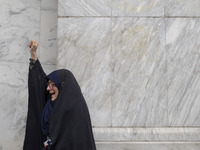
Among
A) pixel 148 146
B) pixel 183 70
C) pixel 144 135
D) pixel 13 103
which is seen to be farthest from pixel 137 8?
pixel 13 103

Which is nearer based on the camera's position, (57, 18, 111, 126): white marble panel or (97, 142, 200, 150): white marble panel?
(97, 142, 200, 150): white marble panel

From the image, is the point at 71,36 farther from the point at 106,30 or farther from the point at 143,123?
the point at 143,123

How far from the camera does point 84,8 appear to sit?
14.6ft

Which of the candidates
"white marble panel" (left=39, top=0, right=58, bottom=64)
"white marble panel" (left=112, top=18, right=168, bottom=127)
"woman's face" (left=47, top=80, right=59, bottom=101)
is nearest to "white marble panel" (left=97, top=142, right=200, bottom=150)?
"white marble panel" (left=112, top=18, right=168, bottom=127)

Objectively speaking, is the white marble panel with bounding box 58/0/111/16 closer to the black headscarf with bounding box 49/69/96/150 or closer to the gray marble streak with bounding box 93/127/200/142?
the black headscarf with bounding box 49/69/96/150

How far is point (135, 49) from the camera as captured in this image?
4422mm

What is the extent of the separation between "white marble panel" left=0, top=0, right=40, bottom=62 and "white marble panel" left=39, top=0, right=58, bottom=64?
83mm

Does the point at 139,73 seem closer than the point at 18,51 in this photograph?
Yes

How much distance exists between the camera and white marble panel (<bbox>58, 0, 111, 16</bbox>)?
4.43 meters

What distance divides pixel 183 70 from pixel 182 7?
2.67 ft

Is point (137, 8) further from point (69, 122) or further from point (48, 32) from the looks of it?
point (69, 122)

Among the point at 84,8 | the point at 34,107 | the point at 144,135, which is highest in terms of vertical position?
the point at 84,8

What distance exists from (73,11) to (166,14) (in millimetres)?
1191

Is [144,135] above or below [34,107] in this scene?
below
